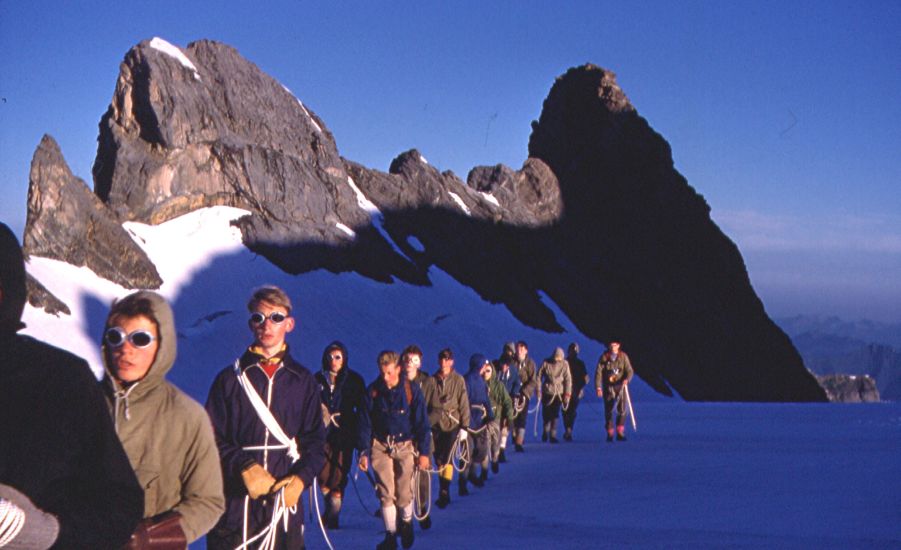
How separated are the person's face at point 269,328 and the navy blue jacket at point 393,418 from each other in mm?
4832

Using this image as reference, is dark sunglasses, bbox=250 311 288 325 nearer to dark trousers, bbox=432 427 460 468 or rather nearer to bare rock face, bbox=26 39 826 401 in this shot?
dark trousers, bbox=432 427 460 468

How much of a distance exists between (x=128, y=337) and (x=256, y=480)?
8.13 feet

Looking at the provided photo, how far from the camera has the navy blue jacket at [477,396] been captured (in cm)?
1672

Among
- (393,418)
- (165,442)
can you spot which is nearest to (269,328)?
(165,442)

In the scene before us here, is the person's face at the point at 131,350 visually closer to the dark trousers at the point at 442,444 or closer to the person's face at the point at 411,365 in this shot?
A: the person's face at the point at 411,365

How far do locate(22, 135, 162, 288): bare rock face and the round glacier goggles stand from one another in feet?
162

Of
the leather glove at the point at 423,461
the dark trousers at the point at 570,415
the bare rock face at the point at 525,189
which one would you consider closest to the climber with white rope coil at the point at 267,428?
the leather glove at the point at 423,461

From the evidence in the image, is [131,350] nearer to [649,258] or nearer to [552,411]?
[552,411]

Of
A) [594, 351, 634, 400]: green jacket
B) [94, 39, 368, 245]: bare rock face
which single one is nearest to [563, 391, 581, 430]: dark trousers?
[594, 351, 634, 400]: green jacket

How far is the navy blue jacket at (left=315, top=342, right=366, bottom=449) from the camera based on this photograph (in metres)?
13.1

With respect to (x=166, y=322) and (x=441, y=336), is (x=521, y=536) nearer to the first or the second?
(x=166, y=322)

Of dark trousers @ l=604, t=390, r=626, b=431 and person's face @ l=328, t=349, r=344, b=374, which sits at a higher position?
person's face @ l=328, t=349, r=344, b=374

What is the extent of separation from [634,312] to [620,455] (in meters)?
76.5

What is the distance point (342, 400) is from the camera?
13320 millimetres
